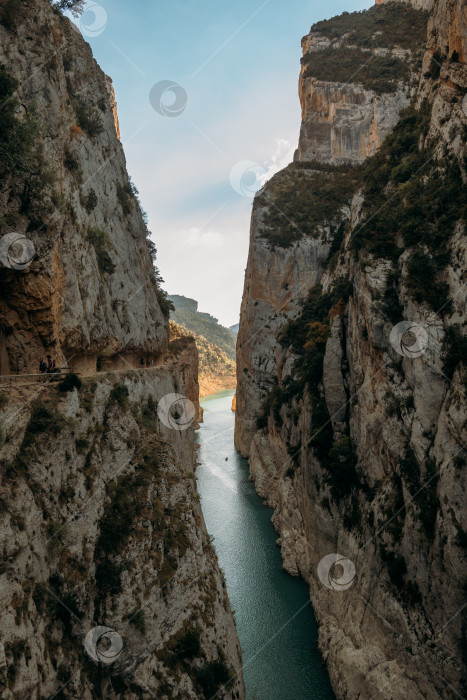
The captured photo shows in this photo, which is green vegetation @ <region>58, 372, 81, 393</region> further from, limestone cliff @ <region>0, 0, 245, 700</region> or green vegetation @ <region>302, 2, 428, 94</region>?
green vegetation @ <region>302, 2, 428, 94</region>

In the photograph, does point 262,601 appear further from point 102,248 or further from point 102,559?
point 102,248

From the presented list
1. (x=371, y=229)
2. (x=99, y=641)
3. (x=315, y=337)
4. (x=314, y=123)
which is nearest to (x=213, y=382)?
(x=314, y=123)

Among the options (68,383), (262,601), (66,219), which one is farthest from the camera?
(262,601)

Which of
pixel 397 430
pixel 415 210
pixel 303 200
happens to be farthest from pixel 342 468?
pixel 303 200

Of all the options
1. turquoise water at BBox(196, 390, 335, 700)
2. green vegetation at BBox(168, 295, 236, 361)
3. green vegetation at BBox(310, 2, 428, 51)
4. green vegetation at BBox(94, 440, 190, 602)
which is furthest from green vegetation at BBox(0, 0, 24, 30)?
green vegetation at BBox(168, 295, 236, 361)

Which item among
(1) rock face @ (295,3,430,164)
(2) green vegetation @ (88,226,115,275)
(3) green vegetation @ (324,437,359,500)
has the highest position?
(1) rock face @ (295,3,430,164)

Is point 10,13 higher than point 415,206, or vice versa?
point 10,13
